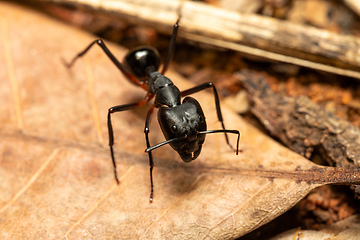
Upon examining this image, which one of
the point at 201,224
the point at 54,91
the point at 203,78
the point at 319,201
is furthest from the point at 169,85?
the point at 319,201

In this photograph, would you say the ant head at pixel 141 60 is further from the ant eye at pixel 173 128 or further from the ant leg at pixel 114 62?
the ant eye at pixel 173 128

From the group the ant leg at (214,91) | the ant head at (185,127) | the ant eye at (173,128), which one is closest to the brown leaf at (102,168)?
the ant leg at (214,91)

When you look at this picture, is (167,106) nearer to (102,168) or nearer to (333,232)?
(102,168)

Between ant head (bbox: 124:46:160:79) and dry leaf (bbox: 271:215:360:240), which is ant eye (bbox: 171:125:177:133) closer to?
dry leaf (bbox: 271:215:360:240)

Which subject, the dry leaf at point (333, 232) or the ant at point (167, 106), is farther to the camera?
the ant at point (167, 106)

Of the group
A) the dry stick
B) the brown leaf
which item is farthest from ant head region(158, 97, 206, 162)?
the dry stick

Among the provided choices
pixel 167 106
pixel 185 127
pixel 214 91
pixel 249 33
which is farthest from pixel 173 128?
pixel 249 33
